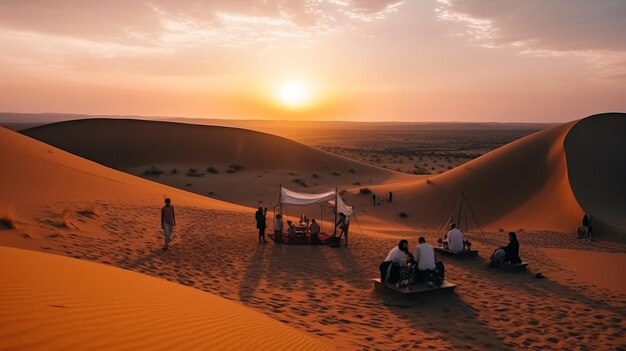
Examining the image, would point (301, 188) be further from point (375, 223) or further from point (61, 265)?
point (61, 265)

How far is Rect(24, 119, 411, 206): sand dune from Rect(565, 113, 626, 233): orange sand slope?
69.6 ft

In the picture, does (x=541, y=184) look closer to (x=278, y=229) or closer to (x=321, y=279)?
(x=278, y=229)

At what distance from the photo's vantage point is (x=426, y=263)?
11875 millimetres

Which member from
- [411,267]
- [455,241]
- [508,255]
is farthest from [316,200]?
[411,267]

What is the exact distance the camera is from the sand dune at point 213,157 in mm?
44938

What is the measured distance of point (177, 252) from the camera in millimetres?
14914

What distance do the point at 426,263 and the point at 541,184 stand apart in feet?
78.7

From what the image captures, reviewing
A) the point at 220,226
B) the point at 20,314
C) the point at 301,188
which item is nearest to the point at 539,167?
the point at 301,188

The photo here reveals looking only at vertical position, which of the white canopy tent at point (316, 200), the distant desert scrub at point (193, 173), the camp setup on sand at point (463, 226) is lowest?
the camp setup on sand at point (463, 226)

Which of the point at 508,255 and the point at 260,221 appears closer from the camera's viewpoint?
the point at 508,255

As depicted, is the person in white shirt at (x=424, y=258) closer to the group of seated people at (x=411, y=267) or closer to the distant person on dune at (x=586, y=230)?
the group of seated people at (x=411, y=267)

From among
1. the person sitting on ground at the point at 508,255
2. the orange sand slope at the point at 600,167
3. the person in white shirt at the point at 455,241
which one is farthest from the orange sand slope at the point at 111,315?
the orange sand slope at the point at 600,167

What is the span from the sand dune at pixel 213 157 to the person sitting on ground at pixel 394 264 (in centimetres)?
2618

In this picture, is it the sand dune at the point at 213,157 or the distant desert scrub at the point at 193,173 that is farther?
the distant desert scrub at the point at 193,173
